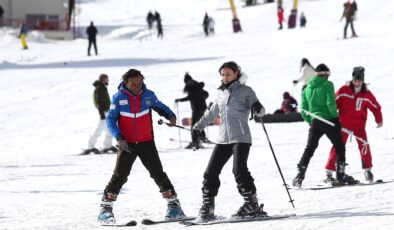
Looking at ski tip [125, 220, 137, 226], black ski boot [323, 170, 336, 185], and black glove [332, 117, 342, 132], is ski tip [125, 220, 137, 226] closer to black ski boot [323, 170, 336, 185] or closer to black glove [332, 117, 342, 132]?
black glove [332, 117, 342, 132]

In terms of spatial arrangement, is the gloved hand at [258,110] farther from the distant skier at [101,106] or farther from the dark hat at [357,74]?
the distant skier at [101,106]

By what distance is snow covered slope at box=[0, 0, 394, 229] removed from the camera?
9.38 metres

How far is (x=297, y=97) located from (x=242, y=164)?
16074 mm

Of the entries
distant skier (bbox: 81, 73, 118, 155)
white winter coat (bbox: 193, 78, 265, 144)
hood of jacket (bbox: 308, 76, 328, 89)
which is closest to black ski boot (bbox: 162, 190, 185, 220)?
white winter coat (bbox: 193, 78, 265, 144)

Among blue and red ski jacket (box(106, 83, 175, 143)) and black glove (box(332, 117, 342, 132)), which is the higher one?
blue and red ski jacket (box(106, 83, 175, 143))

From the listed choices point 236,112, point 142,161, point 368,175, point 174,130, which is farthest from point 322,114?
point 174,130

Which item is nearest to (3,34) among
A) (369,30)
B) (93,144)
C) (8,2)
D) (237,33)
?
(8,2)

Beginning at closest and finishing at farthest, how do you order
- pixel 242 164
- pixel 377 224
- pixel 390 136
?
pixel 377 224 → pixel 242 164 → pixel 390 136

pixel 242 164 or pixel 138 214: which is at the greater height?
pixel 242 164

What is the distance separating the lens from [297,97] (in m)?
24.2

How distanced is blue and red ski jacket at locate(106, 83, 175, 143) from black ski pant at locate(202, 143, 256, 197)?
656 millimetres

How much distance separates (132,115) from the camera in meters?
8.51

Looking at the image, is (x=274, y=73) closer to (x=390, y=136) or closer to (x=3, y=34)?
(x=390, y=136)

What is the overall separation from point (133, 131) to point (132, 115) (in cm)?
15
